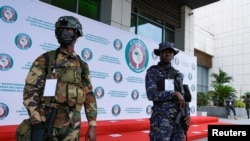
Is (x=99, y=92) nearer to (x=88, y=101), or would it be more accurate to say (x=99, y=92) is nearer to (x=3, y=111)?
(x=3, y=111)

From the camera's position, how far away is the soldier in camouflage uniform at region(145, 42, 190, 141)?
247 centimetres

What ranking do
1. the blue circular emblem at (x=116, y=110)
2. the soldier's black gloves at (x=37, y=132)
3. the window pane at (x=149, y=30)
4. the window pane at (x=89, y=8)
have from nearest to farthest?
1. the soldier's black gloves at (x=37, y=132)
2. the blue circular emblem at (x=116, y=110)
3. the window pane at (x=89, y=8)
4. the window pane at (x=149, y=30)

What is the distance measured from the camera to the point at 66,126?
1.69 meters

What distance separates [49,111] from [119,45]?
15.8 feet

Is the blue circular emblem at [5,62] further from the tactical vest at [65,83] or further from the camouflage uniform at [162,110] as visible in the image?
the tactical vest at [65,83]

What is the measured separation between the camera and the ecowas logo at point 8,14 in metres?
4.18

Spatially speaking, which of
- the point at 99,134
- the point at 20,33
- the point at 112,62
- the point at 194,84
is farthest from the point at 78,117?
the point at 194,84

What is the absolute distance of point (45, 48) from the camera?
474cm

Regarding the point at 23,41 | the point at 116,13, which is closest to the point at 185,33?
the point at 116,13

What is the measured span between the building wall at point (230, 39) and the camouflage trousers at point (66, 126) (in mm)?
21483

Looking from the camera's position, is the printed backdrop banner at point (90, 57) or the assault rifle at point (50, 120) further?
the printed backdrop banner at point (90, 57)

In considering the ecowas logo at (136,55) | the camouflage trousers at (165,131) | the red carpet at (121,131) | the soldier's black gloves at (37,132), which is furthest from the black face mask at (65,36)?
the ecowas logo at (136,55)

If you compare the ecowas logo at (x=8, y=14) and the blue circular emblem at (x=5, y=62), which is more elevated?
the ecowas logo at (x=8, y=14)

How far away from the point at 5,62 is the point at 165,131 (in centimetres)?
300
